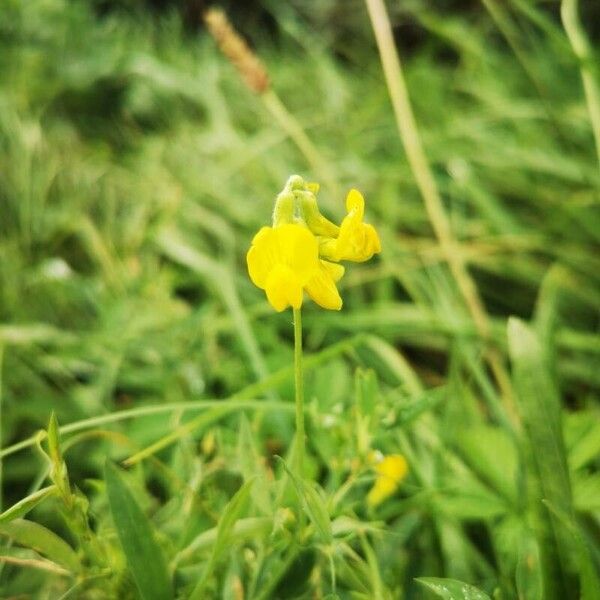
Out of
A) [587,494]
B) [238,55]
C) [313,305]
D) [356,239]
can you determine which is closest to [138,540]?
[356,239]

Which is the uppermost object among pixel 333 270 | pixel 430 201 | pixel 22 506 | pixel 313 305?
pixel 333 270

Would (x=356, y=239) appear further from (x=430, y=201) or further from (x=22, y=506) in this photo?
(x=430, y=201)

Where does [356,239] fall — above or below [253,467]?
above

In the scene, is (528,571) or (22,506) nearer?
(22,506)

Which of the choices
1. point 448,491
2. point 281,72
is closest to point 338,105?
point 281,72

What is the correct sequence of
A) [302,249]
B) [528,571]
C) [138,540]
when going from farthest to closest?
1. [528,571]
2. [138,540]
3. [302,249]

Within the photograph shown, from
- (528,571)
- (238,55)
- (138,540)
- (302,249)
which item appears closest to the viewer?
(302,249)

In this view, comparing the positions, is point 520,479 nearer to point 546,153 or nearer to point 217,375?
point 217,375
